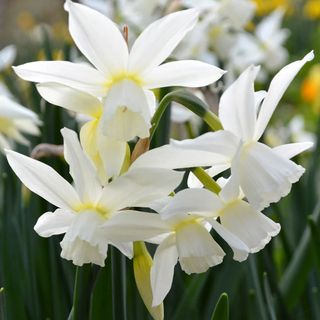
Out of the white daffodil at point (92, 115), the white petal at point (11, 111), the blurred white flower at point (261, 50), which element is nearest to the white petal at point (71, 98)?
the white daffodil at point (92, 115)

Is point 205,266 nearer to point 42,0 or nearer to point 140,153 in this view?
point 140,153

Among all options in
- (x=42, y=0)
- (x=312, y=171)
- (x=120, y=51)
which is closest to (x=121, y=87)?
(x=120, y=51)

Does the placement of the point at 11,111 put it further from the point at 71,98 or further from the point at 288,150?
the point at 288,150

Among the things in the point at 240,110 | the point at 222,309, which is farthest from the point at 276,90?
the point at 222,309

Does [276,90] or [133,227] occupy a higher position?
[276,90]

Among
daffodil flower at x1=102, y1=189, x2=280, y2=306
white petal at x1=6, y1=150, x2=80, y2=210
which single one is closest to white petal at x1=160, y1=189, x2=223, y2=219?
daffodil flower at x1=102, y1=189, x2=280, y2=306
